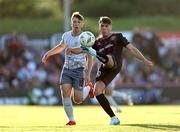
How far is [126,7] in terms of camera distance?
4956 centimetres

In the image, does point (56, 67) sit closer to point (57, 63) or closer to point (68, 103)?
point (57, 63)

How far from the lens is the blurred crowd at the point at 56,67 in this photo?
3459 centimetres

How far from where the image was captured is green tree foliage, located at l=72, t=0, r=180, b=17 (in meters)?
49.0

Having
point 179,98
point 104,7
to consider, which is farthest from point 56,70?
point 104,7

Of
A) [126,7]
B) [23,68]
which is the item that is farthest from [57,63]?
[126,7]

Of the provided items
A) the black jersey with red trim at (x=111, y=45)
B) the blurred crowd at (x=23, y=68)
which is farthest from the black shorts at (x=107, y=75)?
the blurred crowd at (x=23, y=68)

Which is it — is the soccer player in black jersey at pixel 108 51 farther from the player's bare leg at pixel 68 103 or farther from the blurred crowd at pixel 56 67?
the blurred crowd at pixel 56 67

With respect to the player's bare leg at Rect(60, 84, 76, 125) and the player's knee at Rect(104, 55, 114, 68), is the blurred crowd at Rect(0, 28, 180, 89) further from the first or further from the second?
the player's knee at Rect(104, 55, 114, 68)

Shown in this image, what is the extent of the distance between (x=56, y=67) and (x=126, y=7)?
1528 cm

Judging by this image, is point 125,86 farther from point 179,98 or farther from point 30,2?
point 30,2

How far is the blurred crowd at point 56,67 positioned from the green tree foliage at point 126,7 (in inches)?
449

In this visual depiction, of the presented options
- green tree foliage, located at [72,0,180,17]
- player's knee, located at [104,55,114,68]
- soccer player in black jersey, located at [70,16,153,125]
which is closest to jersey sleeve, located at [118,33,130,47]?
soccer player in black jersey, located at [70,16,153,125]

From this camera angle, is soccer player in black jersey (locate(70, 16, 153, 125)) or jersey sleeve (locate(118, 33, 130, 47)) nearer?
soccer player in black jersey (locate(70, 16, 153, 125))

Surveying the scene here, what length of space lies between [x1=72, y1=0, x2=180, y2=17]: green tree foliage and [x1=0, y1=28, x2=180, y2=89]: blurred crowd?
11.4 meters
